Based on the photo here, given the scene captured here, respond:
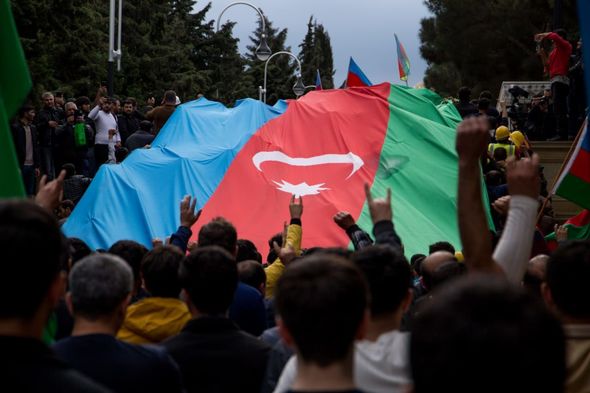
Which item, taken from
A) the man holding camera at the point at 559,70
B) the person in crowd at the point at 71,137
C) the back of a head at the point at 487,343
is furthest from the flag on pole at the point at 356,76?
the back of a head at the point at 487,343

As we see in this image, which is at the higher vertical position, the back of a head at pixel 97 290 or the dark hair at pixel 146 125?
the back of a head at pixel 97 290

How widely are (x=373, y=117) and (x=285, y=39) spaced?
76462 mm

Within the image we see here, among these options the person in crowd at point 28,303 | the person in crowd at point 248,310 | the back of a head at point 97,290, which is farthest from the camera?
the person in crowd at point 248,310

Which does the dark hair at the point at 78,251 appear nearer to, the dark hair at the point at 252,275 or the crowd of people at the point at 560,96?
the dark hair at the point at 252,275

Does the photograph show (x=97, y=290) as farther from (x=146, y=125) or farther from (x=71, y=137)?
(x=146, y=125)

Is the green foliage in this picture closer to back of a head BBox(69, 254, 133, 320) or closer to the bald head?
the bald head

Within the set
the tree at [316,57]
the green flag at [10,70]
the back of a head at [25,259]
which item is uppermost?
the green flag at [10,70]

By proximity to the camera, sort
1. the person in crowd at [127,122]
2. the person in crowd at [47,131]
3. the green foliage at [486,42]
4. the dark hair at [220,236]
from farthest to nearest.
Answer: the green foliage at [486,42] < the person in crowd at [127,122] < the person in crowd at [47,131] < the dark hair at [220,236]

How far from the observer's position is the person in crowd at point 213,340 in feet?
13.6

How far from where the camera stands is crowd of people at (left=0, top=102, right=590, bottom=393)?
1795mm

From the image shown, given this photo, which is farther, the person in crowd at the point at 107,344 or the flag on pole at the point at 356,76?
the flag on pole at the point at 356,76

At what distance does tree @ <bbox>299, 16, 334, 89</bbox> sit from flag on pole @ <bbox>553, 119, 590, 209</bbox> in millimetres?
69864

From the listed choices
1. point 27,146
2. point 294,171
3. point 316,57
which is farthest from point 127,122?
point 316,57

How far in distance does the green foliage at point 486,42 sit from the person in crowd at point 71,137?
869 inches
